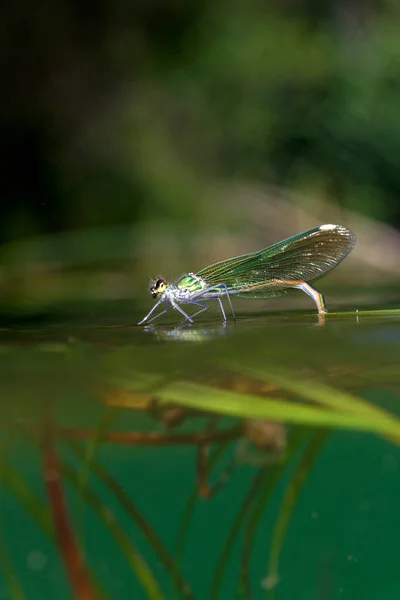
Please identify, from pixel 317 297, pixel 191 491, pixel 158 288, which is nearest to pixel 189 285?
pixel 158 288

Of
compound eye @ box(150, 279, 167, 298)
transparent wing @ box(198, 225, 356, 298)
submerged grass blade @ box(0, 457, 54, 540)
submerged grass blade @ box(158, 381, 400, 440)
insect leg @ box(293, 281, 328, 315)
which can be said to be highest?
transparent wing @ box(198, 225, 356, 298)

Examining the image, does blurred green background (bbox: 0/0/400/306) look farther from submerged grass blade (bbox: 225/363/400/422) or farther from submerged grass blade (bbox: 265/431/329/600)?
submerged grass blade (bbox: 265/431/329/600)

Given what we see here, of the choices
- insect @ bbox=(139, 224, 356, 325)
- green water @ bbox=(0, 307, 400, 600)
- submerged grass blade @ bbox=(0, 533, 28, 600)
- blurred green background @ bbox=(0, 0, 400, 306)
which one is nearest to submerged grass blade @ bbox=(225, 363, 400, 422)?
green water @ bbox=(0, 307, 400, 600)

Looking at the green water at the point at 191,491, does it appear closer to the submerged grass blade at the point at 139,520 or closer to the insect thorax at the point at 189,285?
the submerged grass blade at the point at 139,520

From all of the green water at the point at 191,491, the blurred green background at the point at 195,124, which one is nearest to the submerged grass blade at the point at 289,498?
the green water at the point at 191,491

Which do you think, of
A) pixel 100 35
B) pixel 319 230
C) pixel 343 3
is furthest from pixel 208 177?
pixel 319 230

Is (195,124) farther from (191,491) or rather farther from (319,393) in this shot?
(191,491)

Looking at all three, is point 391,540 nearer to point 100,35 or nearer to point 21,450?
point 21,450
